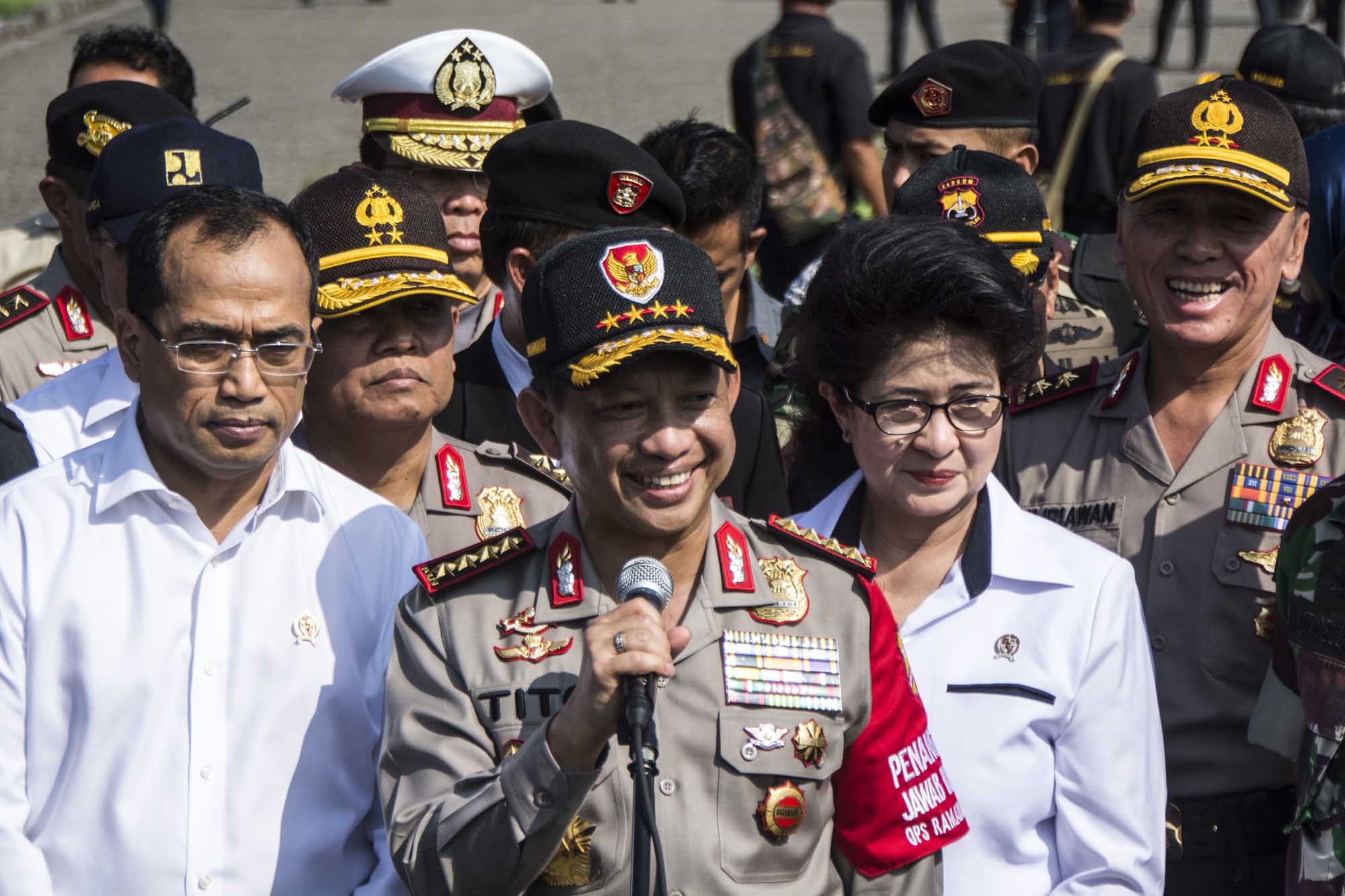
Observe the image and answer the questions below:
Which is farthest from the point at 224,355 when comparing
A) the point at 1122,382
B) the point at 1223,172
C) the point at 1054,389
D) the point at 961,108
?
the point at 961,108

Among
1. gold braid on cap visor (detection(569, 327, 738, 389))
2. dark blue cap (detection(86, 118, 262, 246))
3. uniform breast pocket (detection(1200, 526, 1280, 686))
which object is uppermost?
dark blue cap (detection(86, 118, 262, 246))

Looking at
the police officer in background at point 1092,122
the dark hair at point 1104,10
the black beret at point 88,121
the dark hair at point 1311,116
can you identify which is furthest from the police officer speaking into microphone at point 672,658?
the dark hair at point 1104,10

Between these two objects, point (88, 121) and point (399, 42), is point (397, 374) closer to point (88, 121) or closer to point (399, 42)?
point (88, 121)

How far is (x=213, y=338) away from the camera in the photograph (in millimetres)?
3201

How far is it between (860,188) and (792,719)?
5404mm

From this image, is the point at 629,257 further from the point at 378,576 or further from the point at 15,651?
the point at 15,651

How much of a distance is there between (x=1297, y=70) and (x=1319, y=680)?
359 centimetres

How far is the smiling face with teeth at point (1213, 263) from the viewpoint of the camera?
3.86 metres

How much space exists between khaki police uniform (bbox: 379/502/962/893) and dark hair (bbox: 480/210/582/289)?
1279mm

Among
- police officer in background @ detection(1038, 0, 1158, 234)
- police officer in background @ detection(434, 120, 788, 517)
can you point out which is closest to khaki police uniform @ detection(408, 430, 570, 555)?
police officer in background @ detection(434, 120, 788, 517)

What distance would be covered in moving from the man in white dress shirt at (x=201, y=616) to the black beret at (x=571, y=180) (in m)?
0.89

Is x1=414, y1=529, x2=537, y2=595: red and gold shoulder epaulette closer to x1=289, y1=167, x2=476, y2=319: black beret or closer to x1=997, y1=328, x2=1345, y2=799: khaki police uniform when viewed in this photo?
x1=289, y1=167, x2=476, y2=319: black beret

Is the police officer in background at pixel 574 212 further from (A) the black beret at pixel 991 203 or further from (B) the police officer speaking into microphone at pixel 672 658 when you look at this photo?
(B) the police officer speaking into microphone at pixel 672 658

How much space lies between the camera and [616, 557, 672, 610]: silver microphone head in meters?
2.49
